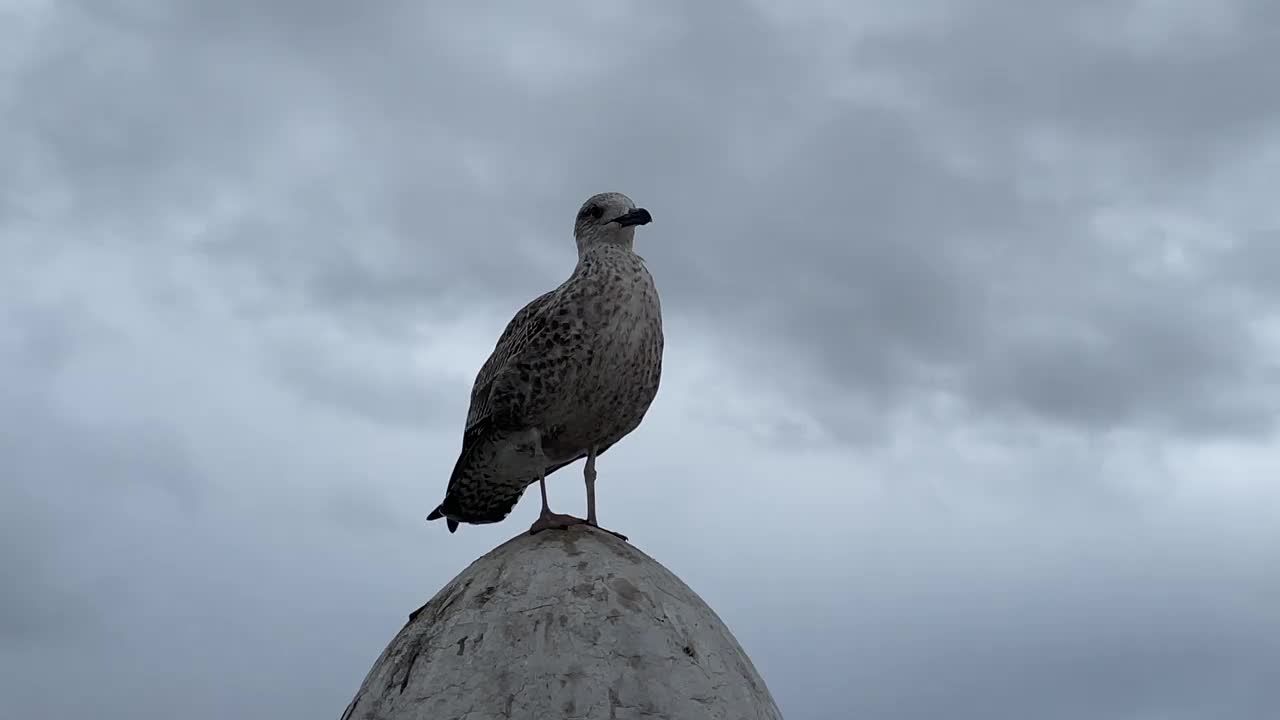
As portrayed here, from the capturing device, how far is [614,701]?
687cm

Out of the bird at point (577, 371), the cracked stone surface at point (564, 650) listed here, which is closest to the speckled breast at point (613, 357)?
→ the bird at point (577, 371)

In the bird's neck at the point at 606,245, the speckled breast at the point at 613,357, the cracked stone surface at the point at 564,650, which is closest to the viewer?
the cracked stone surface at the point at 564,650

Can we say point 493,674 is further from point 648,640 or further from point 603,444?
point 603,444

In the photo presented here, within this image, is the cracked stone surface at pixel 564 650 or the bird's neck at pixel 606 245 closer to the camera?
the cracked stone surface at pixel 564 650

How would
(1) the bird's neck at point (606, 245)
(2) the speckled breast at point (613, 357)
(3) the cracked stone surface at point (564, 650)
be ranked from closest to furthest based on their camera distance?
(3) the cracked stone surface at point (564, 650), (2) the speckled breast at point (613, 357), (1) the bird's neck at point (606, 245)

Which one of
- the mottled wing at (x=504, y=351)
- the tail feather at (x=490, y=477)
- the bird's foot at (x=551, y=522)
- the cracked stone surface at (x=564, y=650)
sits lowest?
the cracked stone surface at (x=564, y=650)

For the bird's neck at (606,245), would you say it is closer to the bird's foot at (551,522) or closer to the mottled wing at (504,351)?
the mottled wing at (504,351)

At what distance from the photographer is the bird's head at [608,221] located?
8.46 m

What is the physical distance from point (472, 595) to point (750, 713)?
1.75m

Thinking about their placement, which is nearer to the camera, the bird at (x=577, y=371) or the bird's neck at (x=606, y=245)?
the bird at (x=577, y=371)

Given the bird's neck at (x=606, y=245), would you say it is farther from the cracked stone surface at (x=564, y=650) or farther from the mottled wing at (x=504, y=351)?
the cracked stone surface at (x=564, y=650)

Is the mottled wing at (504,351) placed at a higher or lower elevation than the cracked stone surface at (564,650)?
higher

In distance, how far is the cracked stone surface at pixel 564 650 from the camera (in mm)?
6918

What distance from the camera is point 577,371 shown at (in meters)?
7.92
